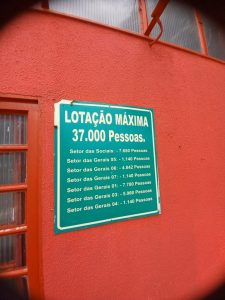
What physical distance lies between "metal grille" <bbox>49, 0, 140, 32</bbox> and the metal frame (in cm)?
90

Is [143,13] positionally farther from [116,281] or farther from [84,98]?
[116,281]

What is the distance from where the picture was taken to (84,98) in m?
1.43

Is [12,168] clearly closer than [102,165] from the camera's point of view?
Yes

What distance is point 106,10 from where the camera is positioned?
67.8 inches

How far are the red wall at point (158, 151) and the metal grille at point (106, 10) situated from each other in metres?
0.14

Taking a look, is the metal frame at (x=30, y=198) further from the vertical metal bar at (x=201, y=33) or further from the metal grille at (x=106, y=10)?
the vertical metal bar at (x=201, y=33)

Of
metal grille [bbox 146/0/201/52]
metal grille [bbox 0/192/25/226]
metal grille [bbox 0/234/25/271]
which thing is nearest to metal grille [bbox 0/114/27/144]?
metal grille [bbox 0/192/25/226]

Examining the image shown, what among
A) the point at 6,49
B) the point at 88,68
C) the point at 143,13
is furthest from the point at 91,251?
the point at 143,13

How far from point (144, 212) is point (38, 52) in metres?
1.51

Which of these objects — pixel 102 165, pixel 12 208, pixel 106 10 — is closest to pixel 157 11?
pixel 106 10

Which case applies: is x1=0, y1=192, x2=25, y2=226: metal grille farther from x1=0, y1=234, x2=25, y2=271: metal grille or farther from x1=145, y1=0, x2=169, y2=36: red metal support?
x1=145, y1=0, x2=169, y2=36: red metal support

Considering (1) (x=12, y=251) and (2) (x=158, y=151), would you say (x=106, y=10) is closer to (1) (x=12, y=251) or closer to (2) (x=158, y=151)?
(2) (x=158, y=151)

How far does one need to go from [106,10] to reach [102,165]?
4.96 ft

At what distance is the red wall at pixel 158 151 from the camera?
1251 millimetres
